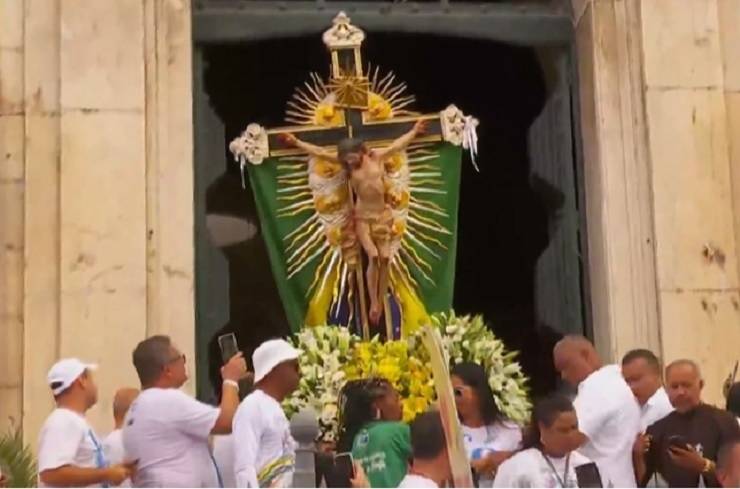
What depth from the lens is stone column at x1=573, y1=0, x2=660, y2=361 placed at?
13.0 m

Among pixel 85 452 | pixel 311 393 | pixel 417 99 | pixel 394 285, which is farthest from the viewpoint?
pixel 417 99

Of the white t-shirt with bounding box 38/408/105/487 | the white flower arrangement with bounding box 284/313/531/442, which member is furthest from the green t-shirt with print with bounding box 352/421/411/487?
the white flower arrangement with bounding box 284/313/531/442

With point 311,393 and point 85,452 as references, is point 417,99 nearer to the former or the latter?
point 311,393

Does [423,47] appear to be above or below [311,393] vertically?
above

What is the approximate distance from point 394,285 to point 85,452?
429 cm

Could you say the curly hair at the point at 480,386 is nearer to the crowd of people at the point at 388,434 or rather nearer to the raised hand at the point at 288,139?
the crowd of people at the point at 388,434

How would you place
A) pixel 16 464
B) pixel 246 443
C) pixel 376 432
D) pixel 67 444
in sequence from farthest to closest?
pixel 16 464 → pixel 376 432 → pixel 246 443 → pixel 67 444

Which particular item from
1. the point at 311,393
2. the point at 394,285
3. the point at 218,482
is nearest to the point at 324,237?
the point at 394,285

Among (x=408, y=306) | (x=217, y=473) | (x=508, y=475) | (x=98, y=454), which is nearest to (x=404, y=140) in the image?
(x=408, y=306)

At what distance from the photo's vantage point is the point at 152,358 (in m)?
9.38

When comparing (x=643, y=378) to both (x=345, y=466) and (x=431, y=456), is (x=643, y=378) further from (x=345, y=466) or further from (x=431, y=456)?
(x=431, y=456)

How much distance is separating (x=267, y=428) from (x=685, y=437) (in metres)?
2.14

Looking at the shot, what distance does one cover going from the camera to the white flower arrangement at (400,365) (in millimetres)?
12117

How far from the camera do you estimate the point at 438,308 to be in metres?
13.3
